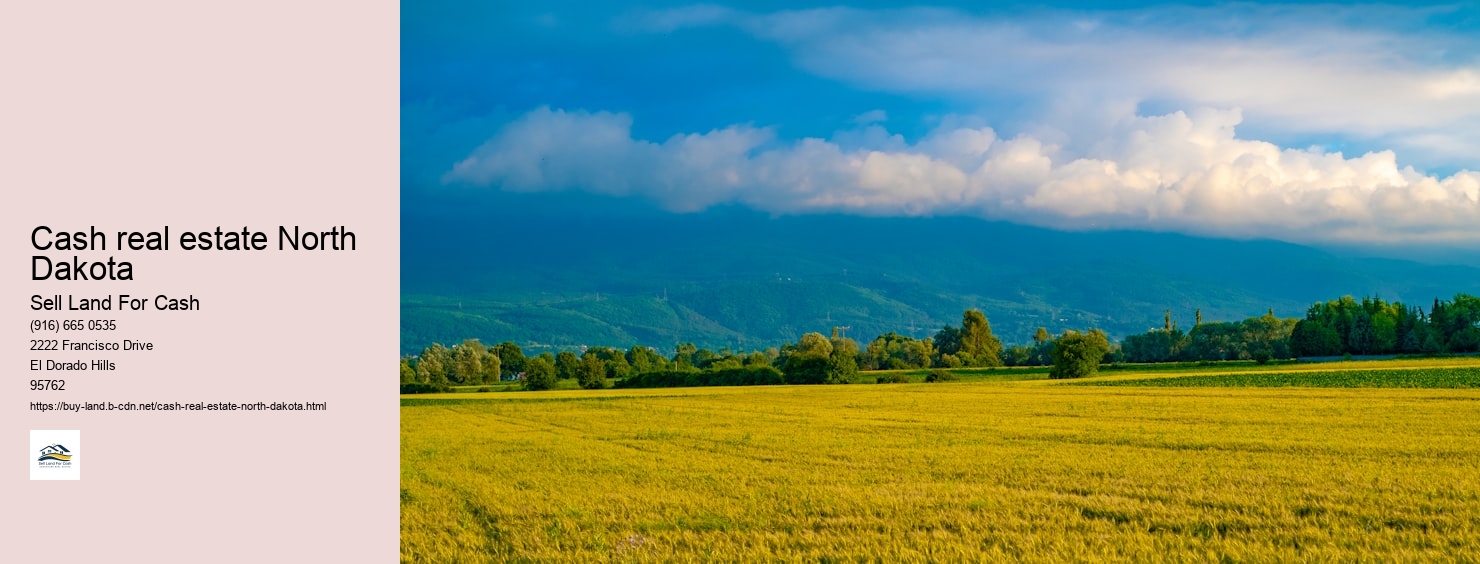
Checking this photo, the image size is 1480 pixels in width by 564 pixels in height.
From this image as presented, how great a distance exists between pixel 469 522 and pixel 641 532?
368cm

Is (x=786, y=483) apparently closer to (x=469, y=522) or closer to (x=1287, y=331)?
(x=469, y=522)

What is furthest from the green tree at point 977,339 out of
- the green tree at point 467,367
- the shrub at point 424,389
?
the shrub at point 424,389

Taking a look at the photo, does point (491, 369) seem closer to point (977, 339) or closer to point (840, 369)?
point (840, 369)

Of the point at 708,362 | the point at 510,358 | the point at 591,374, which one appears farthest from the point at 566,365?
the point at 708,362

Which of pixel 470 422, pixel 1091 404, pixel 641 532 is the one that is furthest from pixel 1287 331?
pixel 641 532

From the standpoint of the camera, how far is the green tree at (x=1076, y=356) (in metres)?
111

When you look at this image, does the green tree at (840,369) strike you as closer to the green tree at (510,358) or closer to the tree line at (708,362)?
the tree line at (708,362)

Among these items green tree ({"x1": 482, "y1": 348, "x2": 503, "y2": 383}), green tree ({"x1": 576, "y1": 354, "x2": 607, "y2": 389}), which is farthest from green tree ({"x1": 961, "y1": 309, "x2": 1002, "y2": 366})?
green tree ({"x1": 482, "y1": 348, "x2": 503, "y2": 383})
